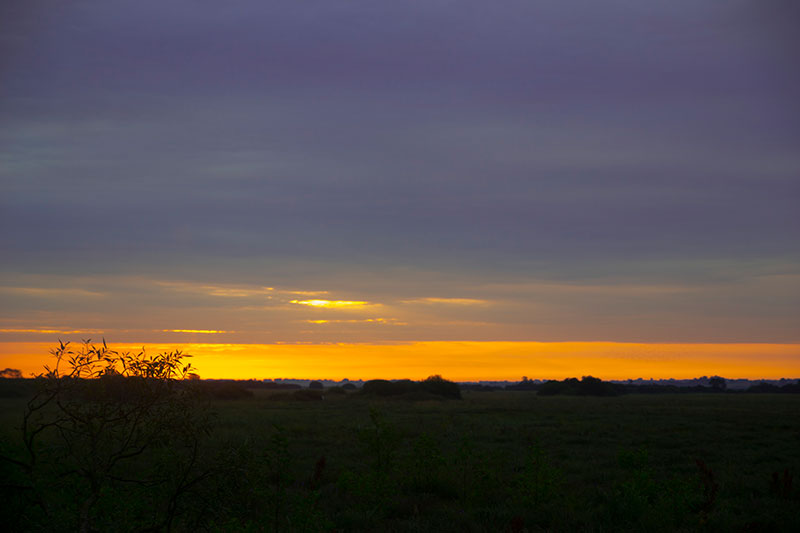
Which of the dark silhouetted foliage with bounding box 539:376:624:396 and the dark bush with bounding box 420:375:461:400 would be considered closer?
the dark bush with bounding box 420:375:461:400

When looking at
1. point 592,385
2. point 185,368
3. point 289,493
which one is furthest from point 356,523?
point 592,385

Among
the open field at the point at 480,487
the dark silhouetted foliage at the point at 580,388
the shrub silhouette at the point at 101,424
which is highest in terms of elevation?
the shrub silhouette at the point at 101,424

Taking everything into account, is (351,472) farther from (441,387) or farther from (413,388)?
(441,387)

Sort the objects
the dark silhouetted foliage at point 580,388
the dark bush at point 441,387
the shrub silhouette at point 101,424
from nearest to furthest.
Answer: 1. the shrub silhouette at point 101,424
2. the dark bush at point 441,387
3. the dark silhouetted foliage at point 580,388

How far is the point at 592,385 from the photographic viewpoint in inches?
3469

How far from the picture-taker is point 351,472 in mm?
13422

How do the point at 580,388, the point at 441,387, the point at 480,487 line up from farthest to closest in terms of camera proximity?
the point at 580,388 → the point at 441,387 → the point at 480,487

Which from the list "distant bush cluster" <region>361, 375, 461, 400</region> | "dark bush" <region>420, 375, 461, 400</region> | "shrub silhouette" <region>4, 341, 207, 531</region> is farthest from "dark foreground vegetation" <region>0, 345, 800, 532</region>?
"dark bush" <region>420, 375, 461, 400</region>

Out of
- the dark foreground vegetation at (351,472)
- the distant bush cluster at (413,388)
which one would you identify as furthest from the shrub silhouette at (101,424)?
the distant bush cluster at (413,388)

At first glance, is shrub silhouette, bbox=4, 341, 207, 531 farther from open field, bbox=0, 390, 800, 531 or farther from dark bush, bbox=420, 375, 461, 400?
dark bush, bbox=420, 375, 461, 400

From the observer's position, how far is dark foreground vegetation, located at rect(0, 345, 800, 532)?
18.4 feet

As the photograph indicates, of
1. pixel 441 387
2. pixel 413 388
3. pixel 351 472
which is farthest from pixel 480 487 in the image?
pixel 441 387

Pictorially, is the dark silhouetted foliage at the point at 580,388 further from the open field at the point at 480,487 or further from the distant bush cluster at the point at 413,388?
the open field at the point at 480,487

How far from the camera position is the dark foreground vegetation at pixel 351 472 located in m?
5.61
